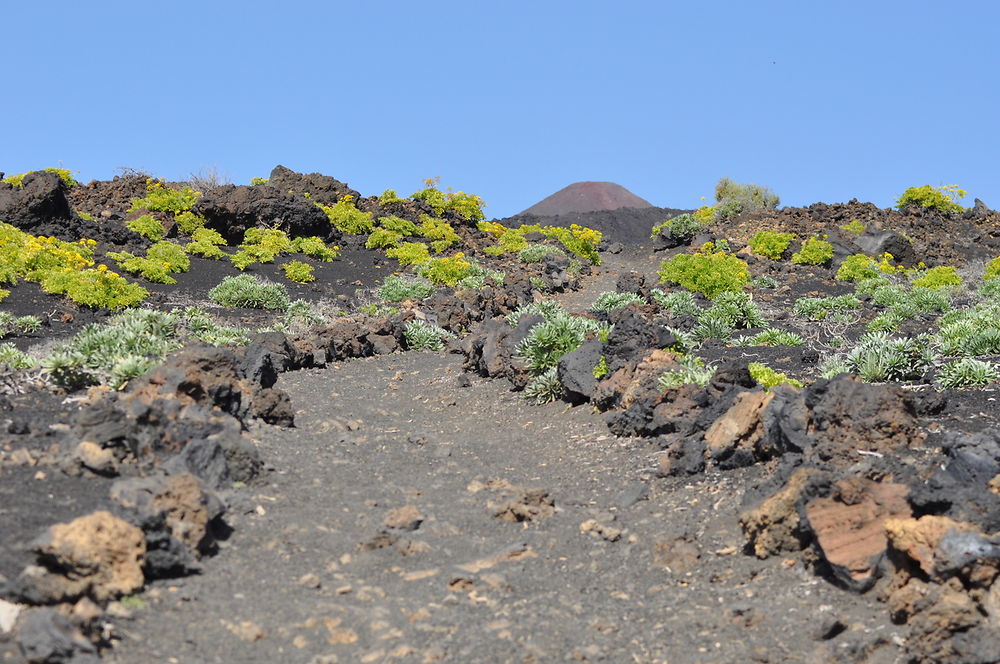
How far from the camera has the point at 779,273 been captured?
23.8 metres

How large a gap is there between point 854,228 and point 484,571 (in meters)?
26.1

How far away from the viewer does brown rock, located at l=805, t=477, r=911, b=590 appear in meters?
5.91

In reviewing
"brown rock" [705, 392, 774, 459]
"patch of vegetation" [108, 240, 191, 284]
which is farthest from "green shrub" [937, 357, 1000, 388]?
"patch of vegetation" [108, 240, 191, 284]

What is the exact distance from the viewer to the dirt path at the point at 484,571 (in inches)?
215

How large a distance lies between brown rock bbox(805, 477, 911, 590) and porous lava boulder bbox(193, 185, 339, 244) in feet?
66.9

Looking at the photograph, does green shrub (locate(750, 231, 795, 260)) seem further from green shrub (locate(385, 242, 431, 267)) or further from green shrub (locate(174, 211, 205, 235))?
green shrub (locate(174, 211, 205, 235))

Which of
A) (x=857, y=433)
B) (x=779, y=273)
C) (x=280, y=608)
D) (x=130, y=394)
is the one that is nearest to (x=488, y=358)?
(x=130, y=394)

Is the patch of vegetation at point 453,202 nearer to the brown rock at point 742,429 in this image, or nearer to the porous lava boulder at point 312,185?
the porous lava boulder at point 312,185

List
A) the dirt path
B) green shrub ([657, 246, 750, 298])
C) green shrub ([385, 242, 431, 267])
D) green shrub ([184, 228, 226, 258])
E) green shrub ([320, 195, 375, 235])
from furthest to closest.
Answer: green shrub ([320, 195, 375, 235]) → green shrub ([385, 242, 431, 267]) → green shrub ([184, 228, 226, 258]) → green shrub ([657, 246, 750, 298]) → the dirt path

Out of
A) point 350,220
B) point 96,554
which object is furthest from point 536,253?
point 96,554

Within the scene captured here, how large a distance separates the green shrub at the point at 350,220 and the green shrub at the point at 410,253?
2.09 metres

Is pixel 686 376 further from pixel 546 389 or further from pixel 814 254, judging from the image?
pixel 814 254

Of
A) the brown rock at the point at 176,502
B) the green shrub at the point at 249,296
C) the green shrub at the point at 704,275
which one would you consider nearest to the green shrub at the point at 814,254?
the green shrub at the point at 704,275

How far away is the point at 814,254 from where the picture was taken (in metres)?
25.0
